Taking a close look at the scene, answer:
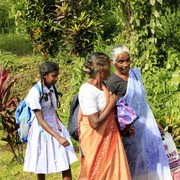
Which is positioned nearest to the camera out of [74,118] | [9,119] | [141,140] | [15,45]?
[74,118]

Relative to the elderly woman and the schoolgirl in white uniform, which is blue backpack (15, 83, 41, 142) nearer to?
the schoolgirl in white uniform

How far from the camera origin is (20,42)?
11.7 meters

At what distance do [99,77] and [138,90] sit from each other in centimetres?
45

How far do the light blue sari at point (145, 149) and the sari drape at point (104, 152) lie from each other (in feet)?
1.22

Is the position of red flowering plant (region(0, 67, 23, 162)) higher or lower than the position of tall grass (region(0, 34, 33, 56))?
lower

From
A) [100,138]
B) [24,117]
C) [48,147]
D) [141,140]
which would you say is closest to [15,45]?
[24,117]

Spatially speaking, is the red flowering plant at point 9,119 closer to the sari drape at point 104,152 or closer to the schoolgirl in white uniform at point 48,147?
the schoolgirl in white uniform at point 48,147

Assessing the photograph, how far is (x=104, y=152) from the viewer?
3414 millimetres

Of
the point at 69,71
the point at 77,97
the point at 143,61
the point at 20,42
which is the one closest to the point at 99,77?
the point at 77,97

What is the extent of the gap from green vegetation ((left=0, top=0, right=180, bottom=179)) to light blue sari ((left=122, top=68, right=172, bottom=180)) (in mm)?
1008

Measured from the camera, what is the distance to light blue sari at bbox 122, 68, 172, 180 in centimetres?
380

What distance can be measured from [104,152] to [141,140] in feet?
1.64

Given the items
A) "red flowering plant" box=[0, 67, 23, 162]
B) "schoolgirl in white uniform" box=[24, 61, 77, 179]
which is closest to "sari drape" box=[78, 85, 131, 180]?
"schoolgirl in white uniform" box=[24, 61, 77, 179]

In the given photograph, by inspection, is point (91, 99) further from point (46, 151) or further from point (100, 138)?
point (46, 151)
